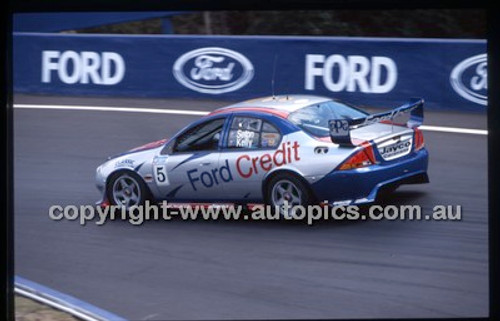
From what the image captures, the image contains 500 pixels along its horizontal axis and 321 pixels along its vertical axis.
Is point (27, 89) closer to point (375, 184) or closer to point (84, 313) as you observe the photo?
point (84, 313)

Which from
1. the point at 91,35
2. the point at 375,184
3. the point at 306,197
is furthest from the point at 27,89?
the point at 375,184

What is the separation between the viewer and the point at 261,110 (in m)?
9.62

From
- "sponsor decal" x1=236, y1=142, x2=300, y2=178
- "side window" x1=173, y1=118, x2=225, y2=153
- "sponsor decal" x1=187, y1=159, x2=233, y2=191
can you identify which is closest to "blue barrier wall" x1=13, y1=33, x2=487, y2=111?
"side window" x1=173, y1=118, x2=225, y2=153

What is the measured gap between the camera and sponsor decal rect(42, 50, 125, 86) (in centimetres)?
981

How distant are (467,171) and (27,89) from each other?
4346mm

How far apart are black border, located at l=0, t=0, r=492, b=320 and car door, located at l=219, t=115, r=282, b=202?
1.39 metres

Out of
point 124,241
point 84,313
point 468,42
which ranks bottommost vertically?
point 84,313

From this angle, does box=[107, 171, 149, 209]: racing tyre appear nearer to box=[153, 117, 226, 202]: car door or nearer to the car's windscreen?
box=[153, 117, 226, 202]: car door

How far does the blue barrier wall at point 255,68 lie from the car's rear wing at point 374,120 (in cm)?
8

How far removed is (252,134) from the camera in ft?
31.7

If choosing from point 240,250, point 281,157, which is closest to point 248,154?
point 281,157

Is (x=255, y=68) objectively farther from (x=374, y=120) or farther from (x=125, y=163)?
(x=125, y=163)

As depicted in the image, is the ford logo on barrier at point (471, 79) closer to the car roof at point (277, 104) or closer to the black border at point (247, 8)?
the black border at point (247, 8)

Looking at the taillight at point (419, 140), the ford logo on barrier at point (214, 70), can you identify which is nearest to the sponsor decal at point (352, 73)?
the taillight at point (419, 140)
